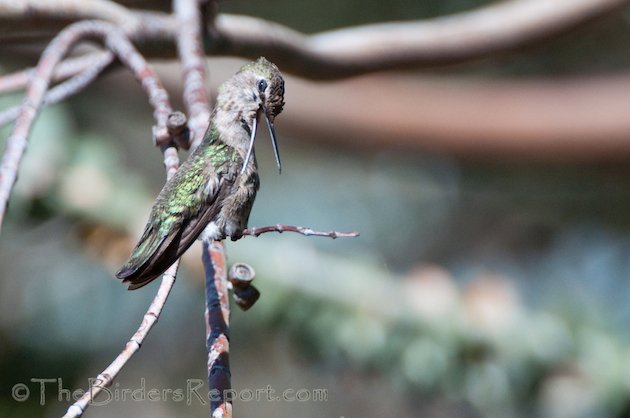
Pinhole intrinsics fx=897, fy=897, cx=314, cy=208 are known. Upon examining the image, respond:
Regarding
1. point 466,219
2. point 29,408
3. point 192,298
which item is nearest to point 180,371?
point 192,298

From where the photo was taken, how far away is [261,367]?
5113mm

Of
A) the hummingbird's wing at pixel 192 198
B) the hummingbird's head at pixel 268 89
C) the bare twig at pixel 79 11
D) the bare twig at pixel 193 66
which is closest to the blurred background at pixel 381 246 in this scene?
the bare twig at pixel 79 11

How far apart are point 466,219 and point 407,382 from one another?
2.08 m

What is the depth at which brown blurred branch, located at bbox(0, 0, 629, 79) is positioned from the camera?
8.00 ft

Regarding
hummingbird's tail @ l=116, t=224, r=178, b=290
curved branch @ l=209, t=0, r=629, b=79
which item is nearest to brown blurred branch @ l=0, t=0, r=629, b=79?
curved branch @ l=209, t=0, r=629, b=79

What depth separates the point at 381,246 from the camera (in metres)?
5.74

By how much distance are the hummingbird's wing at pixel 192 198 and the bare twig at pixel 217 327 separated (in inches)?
4.0

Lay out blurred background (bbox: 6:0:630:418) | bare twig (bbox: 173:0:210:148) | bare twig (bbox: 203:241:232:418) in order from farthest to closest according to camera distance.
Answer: blurred background (bbox: 6:0:630:418) < bare twig (bbox: 173:0:210:148) < bare twig (bbox: 203:241:232:418)

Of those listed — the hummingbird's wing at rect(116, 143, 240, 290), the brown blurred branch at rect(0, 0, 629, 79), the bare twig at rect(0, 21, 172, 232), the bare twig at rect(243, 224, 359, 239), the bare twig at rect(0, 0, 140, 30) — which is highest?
the brown blurred branch at rect(0, 0, 629, 79)

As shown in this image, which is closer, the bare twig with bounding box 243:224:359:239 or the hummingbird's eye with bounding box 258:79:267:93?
the bare twig with bounding box 243:224:359:239

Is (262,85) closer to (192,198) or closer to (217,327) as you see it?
(192,198)

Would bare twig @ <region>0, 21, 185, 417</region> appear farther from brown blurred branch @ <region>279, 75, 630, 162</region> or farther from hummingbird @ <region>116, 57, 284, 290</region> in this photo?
brown blurred branch @ <region>279, 75, 630, 162</region>

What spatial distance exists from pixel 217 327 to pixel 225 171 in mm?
248

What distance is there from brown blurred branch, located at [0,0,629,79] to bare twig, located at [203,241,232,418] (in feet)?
3.39
